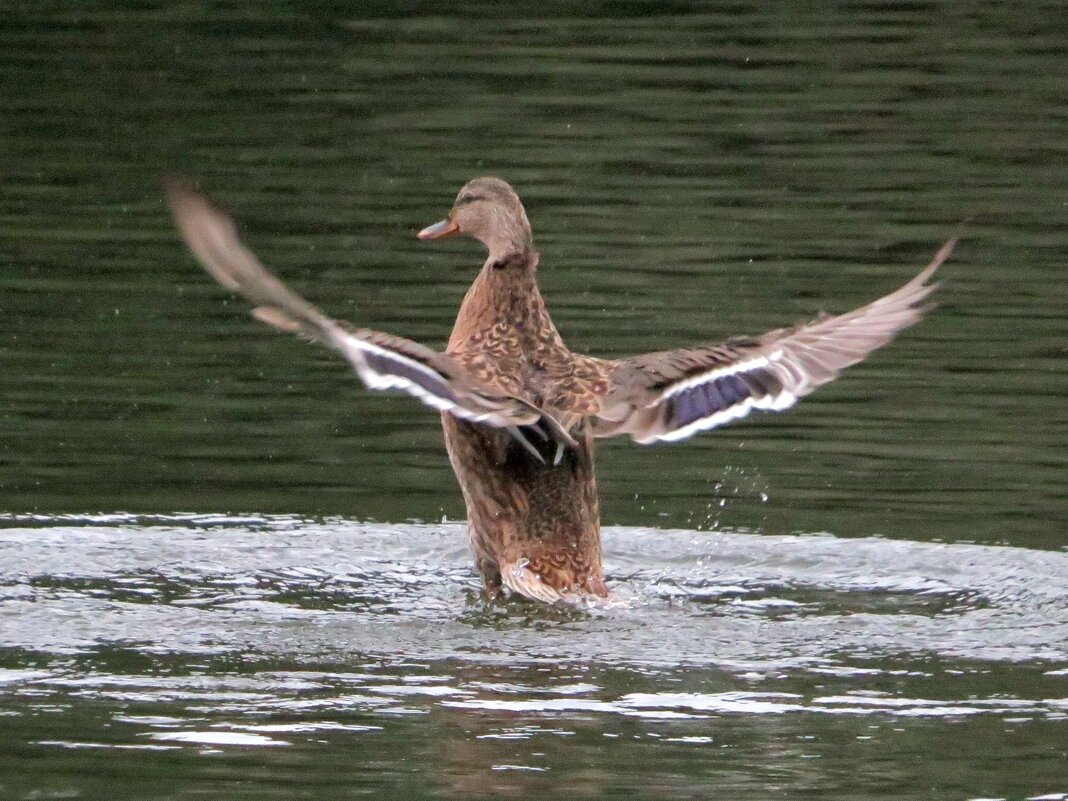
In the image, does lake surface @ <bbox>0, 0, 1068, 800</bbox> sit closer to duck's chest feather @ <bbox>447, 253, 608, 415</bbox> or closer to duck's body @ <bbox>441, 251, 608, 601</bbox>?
duck's body @ <bbox>441, 251, 608, 601</bbox>

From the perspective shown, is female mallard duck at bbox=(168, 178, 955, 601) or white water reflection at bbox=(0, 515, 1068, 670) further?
female mallard duck at bbox=(168, 178, 955, 601)

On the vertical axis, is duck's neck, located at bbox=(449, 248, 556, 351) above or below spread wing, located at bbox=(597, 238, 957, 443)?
above

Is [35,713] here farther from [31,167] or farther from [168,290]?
[31,167]

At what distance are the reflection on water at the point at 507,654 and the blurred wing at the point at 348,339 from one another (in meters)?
0.69

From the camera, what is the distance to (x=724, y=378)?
26.3 ft

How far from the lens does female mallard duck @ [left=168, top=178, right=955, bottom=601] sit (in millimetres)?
7898

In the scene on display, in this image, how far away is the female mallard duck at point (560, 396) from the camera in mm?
7898

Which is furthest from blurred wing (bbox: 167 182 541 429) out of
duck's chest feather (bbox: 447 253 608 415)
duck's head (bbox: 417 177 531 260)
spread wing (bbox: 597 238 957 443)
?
duck's head (bbox: 417 177 531 260)

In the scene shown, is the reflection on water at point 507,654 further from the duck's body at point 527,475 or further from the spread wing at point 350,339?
the spread wing at point 350,339

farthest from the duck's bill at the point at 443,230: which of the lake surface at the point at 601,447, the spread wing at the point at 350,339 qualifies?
the spread wing at the point at 350,339

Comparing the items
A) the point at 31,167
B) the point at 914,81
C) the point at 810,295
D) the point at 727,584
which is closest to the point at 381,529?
the point at 727,584

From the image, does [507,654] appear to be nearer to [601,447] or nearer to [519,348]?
[519,348]

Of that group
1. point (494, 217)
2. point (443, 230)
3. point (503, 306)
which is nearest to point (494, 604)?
point (503, 306)

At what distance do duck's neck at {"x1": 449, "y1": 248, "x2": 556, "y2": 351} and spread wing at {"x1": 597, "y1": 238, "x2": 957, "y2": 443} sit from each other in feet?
1.30
